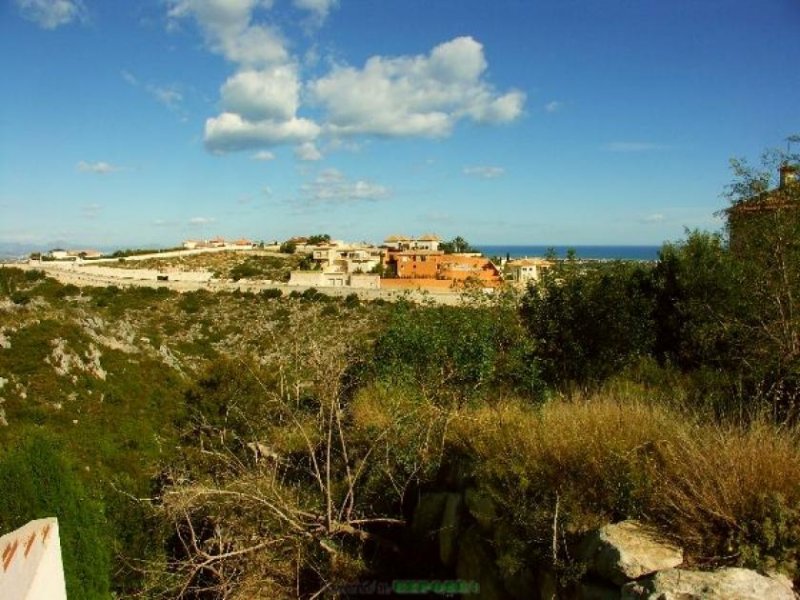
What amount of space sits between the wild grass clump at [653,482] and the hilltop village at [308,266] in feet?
103

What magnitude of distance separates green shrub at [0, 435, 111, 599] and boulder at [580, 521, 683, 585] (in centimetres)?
581

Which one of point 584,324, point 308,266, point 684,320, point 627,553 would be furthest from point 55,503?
point 308,266

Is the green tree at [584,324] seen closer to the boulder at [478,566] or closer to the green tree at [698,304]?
the green tree at [698,304]

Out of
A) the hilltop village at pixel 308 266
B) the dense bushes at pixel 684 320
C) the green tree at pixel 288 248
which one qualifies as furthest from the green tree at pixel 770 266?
the green tree at pixel 288 248

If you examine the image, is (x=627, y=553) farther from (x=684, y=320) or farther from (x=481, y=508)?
(x=684, y=320)

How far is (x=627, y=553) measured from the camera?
11.2ft

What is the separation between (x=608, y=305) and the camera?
10641 millimetres

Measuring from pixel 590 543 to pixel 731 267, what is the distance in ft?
27.9

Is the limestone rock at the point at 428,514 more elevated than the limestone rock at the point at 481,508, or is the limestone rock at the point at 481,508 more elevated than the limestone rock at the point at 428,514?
the limestone rock at the point at 481,508

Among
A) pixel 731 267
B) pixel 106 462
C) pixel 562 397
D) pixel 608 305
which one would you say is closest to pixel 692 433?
pixel 562 397

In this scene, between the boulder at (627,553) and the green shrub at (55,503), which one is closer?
the boulder at (627,553)

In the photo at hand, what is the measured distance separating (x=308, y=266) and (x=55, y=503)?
61.7 metres

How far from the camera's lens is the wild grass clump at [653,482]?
338cm

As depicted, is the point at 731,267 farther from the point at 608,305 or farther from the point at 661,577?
the point at 661,577
